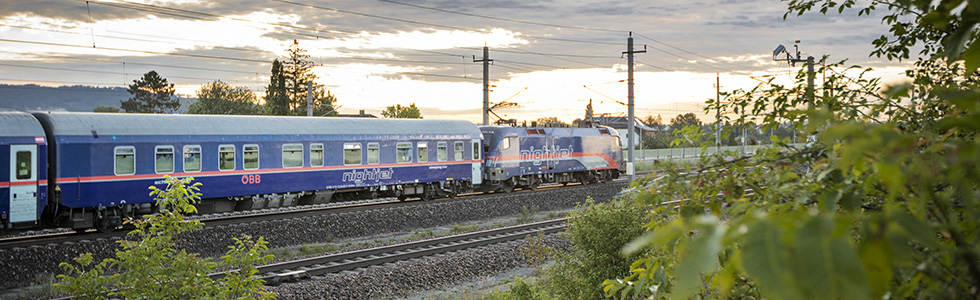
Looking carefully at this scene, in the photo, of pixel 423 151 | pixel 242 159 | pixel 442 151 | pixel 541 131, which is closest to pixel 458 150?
pixel 442 151

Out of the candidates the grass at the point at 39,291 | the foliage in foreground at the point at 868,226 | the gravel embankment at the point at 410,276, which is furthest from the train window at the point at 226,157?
the foliage in foreground at the point at 868,226

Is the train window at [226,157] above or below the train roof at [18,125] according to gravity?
below

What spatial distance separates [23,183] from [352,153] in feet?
32.0

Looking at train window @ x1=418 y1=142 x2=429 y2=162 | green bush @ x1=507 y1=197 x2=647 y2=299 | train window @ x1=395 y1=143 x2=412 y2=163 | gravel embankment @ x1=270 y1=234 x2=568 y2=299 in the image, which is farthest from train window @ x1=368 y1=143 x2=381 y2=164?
green bush @ x1=507 y1=197 x2=647 y2=299

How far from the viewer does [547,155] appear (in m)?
32.1

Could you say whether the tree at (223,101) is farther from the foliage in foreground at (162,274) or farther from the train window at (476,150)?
the foliage in foreground at (162,274)

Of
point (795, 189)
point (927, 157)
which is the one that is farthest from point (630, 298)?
point (927, 157)

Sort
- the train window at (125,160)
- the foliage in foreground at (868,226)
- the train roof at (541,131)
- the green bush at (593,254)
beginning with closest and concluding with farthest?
the foliage in foreground at (868,226) → the green bush at (593,254) → the train window at (125,160) → the train roof at (541,131)

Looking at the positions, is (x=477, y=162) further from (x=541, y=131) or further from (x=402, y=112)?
(x=402, y=112)

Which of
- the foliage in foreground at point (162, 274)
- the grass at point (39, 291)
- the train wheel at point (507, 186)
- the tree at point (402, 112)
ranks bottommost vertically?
the grass at point (39, 291)

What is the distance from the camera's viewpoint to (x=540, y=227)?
21.9 metres

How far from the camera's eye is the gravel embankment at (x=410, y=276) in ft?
42.7

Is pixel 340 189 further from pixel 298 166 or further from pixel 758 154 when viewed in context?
pixel 758 154

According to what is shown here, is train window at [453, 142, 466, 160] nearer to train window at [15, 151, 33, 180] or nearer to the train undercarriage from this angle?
the train undercarriage
